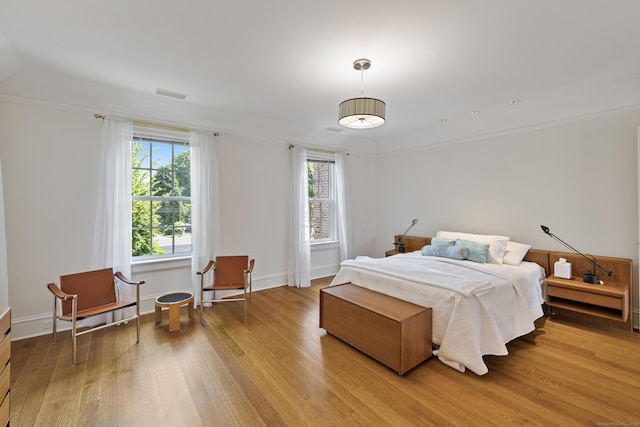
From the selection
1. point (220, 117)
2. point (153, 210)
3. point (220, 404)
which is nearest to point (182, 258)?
point (153, 210)

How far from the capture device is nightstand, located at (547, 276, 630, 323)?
9.07 ft

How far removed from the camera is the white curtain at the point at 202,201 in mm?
3719

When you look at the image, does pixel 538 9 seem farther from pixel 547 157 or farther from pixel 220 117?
pixel 220 117

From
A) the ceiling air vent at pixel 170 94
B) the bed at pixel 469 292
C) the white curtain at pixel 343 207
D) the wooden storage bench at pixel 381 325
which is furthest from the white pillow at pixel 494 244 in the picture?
the ceiling air vent at pixel 170 94

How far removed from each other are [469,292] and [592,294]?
1.66m

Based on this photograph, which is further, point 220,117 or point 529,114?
point 220,117

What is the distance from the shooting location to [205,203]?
12.4ft

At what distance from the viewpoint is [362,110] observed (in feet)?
7.89

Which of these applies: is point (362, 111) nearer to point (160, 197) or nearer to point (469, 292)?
point (469, 292)

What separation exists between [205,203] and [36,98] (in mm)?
1924

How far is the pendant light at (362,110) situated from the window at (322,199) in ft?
8.24

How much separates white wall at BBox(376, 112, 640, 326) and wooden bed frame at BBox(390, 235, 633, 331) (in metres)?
0.16

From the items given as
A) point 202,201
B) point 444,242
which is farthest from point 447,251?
point 202,201

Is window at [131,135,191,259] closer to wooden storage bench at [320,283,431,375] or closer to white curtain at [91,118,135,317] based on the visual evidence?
white curtain at [91,118,135,317]
